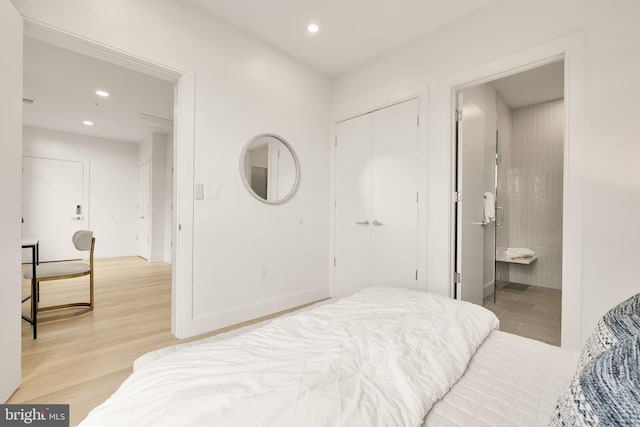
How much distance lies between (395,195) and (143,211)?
578 cm

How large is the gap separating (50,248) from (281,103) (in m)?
5.86

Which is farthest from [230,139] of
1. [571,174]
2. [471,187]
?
[571,174]

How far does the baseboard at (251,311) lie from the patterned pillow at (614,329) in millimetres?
2456

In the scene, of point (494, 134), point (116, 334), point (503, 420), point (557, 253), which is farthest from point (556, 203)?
point (116, 334)

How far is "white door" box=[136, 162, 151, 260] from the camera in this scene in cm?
591

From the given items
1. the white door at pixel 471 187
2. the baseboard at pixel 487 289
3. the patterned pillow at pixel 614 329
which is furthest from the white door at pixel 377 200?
the patterned pillow at pixel 614 329

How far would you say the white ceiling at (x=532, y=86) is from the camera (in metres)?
3.22

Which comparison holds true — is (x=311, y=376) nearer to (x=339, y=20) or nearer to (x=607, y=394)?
(x=607, y=394)

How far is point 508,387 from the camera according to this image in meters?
0.93

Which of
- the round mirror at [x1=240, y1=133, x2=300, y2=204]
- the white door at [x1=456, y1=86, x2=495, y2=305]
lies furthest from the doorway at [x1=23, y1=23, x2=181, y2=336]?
the white door at [x1=456, y1=86, x2=495, y2=305]

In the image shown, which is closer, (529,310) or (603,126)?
(603,126)

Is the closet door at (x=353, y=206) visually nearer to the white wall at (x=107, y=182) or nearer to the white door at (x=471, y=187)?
the white door at (x=471, y=187)

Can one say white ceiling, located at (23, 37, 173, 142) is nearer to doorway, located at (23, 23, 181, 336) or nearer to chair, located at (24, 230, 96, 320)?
doorway, located at (23, 23, 181, 336)

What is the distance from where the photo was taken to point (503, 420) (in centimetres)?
79
